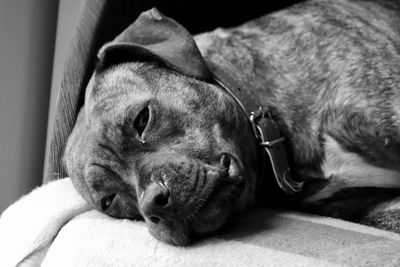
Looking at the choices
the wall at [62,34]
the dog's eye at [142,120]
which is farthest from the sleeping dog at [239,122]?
the wall at [62,34]

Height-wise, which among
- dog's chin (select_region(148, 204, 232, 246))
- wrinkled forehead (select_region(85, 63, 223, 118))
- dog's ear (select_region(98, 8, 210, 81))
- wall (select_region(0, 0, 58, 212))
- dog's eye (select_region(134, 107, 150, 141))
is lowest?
wall (select_region(0, 0, 58, 212))

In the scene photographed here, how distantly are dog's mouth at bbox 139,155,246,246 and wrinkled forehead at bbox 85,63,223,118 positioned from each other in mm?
364

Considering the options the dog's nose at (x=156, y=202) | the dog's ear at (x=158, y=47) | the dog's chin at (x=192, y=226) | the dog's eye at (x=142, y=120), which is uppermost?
the dog's ear at (x=158, y=47)

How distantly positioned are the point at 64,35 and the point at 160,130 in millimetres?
2356

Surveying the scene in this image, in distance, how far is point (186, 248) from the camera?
205cm

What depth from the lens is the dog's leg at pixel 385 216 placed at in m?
2.48

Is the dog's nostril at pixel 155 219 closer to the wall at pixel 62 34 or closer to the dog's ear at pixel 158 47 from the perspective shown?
the dog's ear at pixel 158 47

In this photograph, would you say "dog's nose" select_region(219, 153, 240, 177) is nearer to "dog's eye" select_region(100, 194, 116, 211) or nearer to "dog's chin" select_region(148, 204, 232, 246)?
"dog's chin" select_region(148, 204, 232, 246)

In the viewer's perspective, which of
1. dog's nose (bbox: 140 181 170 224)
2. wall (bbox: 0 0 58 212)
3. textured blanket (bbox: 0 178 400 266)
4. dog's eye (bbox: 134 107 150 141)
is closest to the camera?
textured blanket (bbox: 0 178 400 266)

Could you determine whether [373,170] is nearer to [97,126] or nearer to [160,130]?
[160,130]

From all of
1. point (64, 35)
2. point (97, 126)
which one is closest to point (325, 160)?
point (97, 126)

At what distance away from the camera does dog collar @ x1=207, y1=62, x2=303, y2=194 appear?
244 centimetres

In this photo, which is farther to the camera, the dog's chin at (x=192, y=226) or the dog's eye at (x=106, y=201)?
the dog's eye at (x=106, y=201)

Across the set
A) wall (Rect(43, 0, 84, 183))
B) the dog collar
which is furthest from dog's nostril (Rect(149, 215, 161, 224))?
wall (Rect(43, 0, 84, 183))
